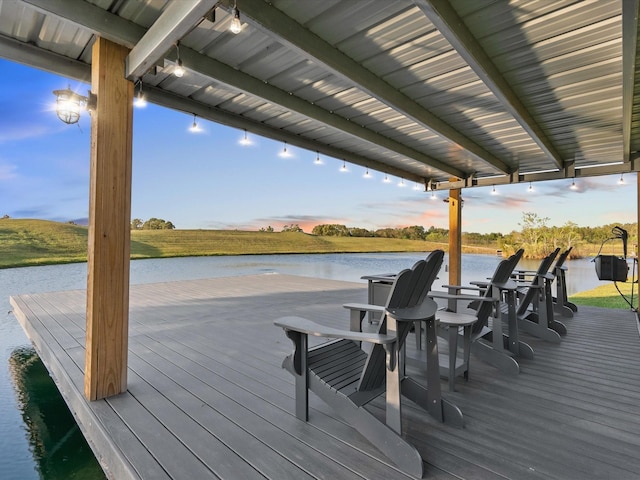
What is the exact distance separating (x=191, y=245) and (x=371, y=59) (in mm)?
14572

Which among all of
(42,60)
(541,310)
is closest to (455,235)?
(541,310)

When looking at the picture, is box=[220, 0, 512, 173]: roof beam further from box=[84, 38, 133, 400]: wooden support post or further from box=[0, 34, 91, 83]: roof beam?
box=[0, 34, 91, 83]: roof beam

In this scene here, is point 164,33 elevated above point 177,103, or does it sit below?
below

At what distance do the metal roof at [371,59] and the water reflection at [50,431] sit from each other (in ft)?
9.19

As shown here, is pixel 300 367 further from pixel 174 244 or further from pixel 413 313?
pixel 174 244

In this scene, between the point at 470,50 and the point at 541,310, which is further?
the point at 541,310

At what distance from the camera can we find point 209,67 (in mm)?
2859

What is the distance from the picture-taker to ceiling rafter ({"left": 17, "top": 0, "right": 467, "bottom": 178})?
2.00 meters

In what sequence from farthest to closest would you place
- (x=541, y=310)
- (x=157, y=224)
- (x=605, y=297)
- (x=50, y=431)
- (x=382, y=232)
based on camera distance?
(x=382, y=232), (x=157, y=224), (x=605, y=297), (x=541, y=310), (x=50, y=431)

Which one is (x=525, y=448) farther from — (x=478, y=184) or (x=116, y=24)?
(x=478, y=184)

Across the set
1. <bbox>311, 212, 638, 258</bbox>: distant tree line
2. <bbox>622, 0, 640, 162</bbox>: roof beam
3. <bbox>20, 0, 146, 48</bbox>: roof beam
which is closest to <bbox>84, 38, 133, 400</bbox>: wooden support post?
<bbox>20, 0, 146, 48</bbox>: roof beam

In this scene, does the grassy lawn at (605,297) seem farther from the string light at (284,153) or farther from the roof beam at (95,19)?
the roof beam at (95,19)

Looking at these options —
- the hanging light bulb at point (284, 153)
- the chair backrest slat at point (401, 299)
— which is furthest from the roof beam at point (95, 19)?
the hanging light bulb at point (284, 153)

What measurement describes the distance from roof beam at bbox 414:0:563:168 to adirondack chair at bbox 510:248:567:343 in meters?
1.72
